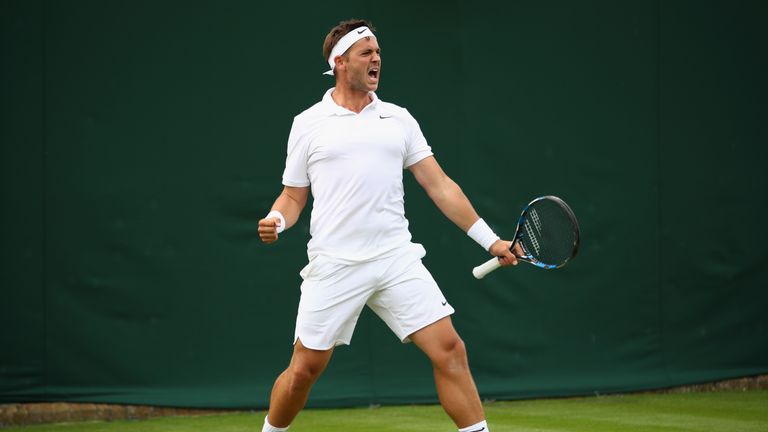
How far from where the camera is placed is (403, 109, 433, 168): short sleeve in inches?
193

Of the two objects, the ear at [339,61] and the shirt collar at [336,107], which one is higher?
the ear at [339,61]

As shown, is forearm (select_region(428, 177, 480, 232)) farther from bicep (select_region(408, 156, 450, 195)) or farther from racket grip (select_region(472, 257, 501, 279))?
racket grip (select_region(472, 257, 501, 279))

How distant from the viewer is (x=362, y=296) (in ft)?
15.6

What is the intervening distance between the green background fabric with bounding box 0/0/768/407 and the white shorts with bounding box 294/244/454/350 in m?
2.42

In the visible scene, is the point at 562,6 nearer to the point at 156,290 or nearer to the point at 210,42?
the point at 210,42

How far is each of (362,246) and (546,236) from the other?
696mm

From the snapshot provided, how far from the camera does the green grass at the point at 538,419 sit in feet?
21.3

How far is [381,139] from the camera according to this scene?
4.78 m

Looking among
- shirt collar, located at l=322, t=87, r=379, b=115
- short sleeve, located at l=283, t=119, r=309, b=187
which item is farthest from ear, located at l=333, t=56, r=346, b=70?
short sleeve, located at l=283, t=119, r=309, b=187

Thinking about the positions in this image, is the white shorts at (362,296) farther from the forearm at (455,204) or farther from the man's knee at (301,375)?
the forearm at (455,204)

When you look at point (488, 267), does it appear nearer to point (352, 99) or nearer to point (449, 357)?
point (449, 357)

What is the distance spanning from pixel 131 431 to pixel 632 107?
3673mm

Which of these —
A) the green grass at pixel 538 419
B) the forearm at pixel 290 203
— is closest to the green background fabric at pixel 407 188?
the green grass at pixel 538 419

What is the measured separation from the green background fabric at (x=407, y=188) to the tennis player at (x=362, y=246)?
7.42 feet
